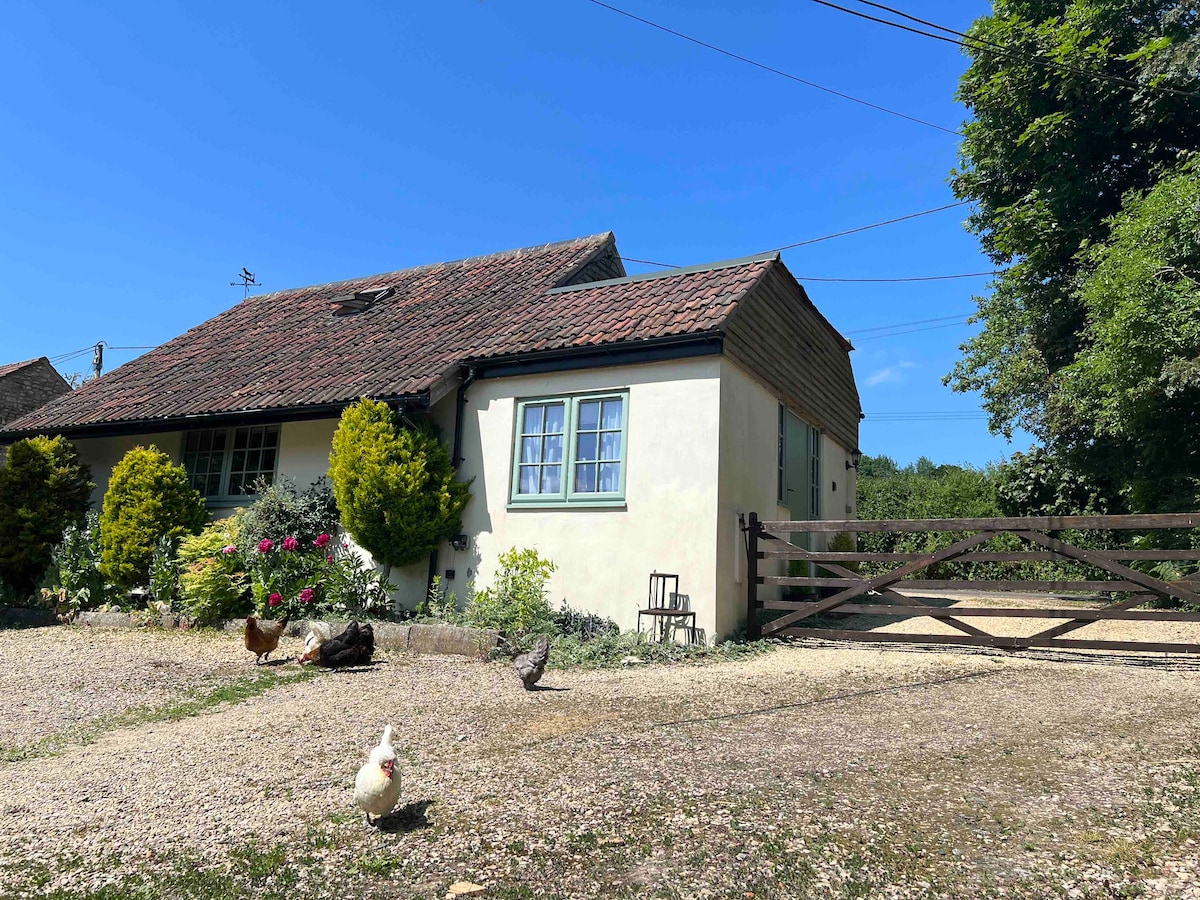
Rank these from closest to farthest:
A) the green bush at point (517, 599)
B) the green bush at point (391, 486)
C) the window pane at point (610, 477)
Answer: the green bush at point (517, 599) → the window pane at point (610, 477) → the green bush at point (391, 486)

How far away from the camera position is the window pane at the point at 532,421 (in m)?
11.2

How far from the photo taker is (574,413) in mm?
10891

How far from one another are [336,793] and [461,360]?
776 cm

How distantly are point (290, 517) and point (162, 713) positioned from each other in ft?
17.2

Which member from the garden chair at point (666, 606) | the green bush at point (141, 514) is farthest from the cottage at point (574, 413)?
the green bush at point (141, 514)

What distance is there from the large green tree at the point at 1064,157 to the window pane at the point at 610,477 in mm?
9463

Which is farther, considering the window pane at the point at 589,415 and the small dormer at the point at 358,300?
the small dormer at the point at 358,300

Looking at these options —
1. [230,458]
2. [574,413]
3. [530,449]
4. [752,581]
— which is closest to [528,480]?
[530,449]

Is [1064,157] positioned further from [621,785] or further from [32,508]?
[32,508]

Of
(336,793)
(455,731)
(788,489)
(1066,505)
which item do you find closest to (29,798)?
(336,793)

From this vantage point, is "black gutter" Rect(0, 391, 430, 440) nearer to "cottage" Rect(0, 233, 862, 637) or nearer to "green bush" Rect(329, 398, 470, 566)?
"cottage" Rect(0, 233, 862, 637)

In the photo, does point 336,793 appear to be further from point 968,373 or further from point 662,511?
point 968,373

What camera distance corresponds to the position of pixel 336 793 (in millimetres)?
4656

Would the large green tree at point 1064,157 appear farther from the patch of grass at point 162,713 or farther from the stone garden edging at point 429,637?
the patch of grass at point 162,713
